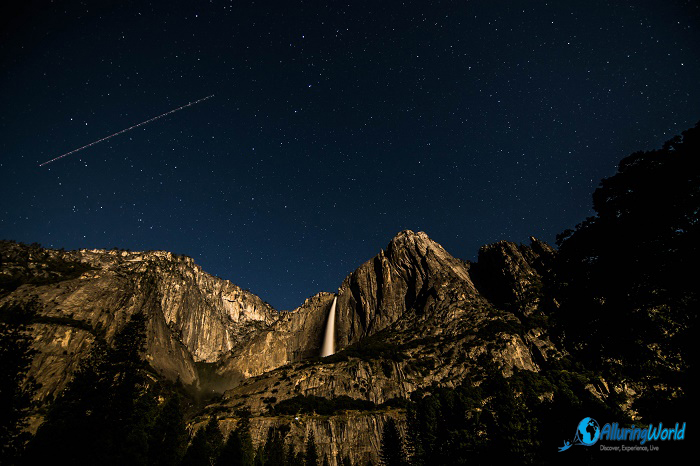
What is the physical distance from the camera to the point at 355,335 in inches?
7205

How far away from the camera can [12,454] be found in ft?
70.7

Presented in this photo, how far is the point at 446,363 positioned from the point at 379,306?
73.0 metres

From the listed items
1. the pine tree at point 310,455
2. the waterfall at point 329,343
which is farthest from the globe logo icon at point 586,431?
the waterfall at point 329,343

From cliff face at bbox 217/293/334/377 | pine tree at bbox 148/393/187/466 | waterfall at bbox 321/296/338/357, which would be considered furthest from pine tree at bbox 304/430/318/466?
cliff face at bbox 217/293/334/377

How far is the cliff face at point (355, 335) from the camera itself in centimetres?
9350

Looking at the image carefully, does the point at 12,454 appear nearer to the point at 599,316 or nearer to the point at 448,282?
the point at 599,316

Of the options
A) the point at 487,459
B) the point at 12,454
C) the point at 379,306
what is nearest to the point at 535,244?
the point at 379,306

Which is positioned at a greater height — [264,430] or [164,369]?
[164,369]

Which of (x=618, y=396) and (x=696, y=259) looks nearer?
(x=696, y=259)

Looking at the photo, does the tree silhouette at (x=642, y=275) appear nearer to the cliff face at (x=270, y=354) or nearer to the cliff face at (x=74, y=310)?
the cliff face at (x=74, y=310)

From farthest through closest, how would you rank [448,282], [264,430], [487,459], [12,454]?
[448,282] → [264,430] → [487,459] → [12,454]

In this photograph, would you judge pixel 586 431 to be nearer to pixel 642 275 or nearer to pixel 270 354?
pixel 642 275

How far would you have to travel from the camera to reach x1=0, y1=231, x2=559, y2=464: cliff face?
93500 mm

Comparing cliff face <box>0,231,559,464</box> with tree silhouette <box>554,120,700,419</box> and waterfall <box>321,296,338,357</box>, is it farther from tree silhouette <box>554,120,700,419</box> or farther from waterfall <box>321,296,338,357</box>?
tree silhouette <box>554,120,700,419</box>
